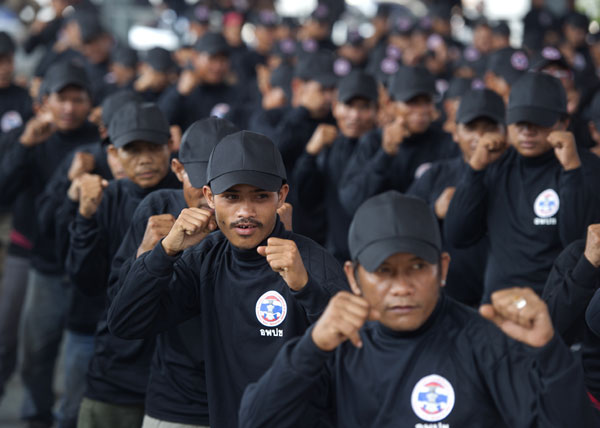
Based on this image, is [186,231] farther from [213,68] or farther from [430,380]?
[213,68]

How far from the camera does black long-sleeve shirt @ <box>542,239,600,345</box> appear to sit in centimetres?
353

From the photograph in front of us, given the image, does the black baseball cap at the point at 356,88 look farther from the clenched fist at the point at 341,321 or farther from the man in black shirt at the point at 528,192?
the clenched fist at the point at 341,321

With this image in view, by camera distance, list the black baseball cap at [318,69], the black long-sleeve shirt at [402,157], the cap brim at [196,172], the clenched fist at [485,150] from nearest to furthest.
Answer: the cap brim at [196,172]
the clenched fist at [485,150]
the black long-sleeve shirt at [402,157]
the black baseball cap at [318,69]

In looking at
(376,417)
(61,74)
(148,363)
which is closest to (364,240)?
(376,417)

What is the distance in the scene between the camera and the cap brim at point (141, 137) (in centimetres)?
447

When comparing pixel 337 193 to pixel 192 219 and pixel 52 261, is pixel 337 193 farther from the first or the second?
pixel 192 219

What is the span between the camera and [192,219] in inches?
128

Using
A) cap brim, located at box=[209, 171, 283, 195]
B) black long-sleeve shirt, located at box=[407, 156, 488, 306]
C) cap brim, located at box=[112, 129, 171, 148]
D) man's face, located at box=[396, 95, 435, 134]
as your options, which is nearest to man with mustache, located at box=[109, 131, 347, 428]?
cap brim, located at box=[209, 171, 283, 195]

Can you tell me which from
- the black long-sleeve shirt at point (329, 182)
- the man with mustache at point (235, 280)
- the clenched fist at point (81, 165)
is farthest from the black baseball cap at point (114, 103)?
the man with mustache at point (235, 280)

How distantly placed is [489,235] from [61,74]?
3259mm

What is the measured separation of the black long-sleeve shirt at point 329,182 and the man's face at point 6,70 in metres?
3.00

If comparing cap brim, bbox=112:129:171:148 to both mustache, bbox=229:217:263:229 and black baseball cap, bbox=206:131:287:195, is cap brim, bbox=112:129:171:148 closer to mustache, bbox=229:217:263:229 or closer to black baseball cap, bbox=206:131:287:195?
black baseball cap, bbox=206:131:287:195

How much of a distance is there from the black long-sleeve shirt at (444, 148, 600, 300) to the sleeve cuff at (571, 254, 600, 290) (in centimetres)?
66

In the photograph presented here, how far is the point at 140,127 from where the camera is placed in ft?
14.8
